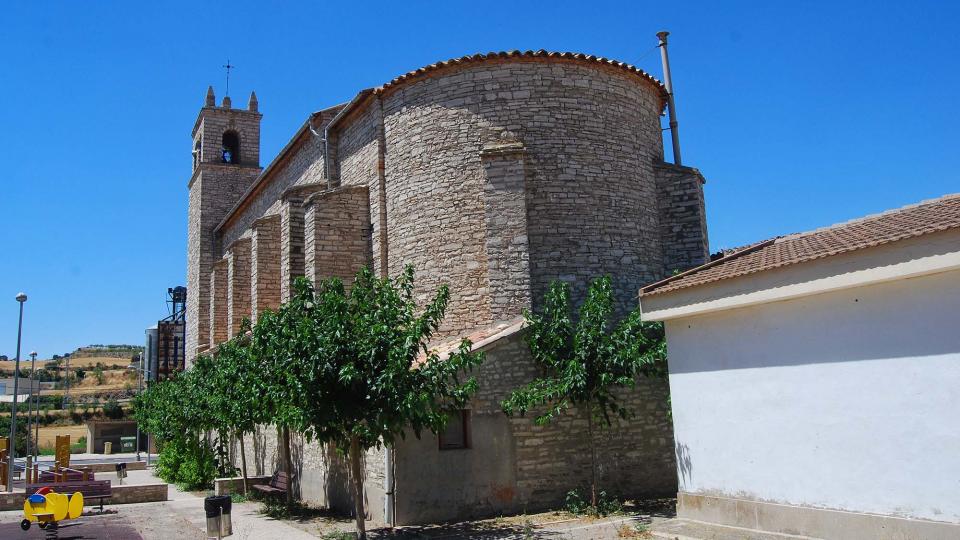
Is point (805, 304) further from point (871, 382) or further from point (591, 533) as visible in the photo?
point (591, 533)

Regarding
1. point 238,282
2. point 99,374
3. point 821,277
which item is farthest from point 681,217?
point 99,374

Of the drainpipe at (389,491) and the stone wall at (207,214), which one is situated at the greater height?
the stone wall at (207,214)

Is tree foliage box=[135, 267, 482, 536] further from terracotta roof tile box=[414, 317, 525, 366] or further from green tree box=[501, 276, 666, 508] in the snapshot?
green tree box=[501, 276, 666, 508]

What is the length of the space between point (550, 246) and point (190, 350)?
71.6ft

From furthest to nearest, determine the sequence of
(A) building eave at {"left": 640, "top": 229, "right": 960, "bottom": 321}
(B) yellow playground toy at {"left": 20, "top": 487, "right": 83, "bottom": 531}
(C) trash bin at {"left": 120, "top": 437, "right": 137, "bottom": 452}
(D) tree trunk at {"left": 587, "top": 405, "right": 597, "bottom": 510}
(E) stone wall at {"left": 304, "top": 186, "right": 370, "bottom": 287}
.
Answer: (C) trash bin at {"left": 120, "top": 437, "right": 137, "bottom": 452}
(E) stone wall at {"left": 304, "top": 186, "right": 370, "bottom": 287}
(D) tree trunk at {"left": 587, "top": 405, "right": 597, "bottom": 510}
(B) yellow playground toy at {"left": 20, "top": 487, "right": 83, "bottom": 531}
(A) building eave at {"left": 640, "top": 229, "right": 960, "bottom": 321}

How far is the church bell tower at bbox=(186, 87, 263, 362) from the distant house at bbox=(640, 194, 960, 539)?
23.7 m

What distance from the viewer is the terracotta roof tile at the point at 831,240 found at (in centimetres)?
757

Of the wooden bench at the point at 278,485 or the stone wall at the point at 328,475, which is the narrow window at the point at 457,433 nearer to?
the stone wall at the point at 328,475

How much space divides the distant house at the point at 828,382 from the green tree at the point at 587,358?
141 centimetres

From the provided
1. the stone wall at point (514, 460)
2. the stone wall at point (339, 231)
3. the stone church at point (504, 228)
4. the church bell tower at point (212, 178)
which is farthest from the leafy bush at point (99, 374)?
the stone wall at point (514, 460)

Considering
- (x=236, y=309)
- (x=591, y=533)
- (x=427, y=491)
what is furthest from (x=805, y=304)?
(x=236, y=309)

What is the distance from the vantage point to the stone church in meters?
11.6

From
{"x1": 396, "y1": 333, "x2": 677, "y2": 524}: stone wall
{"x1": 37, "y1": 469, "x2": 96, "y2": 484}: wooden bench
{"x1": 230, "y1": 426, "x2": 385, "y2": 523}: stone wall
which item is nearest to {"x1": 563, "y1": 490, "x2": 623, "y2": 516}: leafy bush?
{"x1": 396, "y1": 333, "x2": 677, "y2": 524}: stone wall

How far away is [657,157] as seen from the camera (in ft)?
50.5
